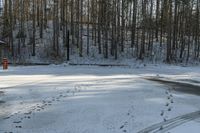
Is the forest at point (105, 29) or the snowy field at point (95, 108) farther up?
the forest at point (105, 29)

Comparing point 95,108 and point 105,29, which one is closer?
point 95,108

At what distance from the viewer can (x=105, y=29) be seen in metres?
51.3

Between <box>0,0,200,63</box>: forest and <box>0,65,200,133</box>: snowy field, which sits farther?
<box>0,0,200,63</box>: forest

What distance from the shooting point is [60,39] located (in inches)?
2157

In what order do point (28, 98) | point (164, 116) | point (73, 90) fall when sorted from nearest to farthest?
point (164, 116) → point (28, 98) → point (73, 90)

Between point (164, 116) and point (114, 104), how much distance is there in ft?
8.36

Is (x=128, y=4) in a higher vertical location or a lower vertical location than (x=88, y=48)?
higher

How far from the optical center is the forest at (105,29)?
4994 centimetres

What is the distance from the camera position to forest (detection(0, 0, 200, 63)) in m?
49.9

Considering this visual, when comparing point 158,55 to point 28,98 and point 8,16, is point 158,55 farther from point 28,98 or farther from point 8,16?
point 28,98

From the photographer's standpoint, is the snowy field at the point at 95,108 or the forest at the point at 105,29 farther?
the forest at the point at 105,29

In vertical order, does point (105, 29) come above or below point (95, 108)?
above

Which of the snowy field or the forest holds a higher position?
the forest

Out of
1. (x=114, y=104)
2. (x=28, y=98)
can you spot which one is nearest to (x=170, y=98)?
(x=114, y=104)
